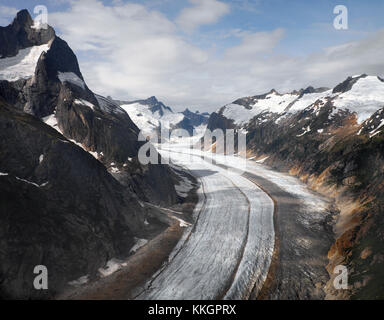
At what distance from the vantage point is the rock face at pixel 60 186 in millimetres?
19109

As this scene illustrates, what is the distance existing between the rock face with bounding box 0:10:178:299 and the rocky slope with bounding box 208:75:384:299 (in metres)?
20.7

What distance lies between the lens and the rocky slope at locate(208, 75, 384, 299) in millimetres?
22453

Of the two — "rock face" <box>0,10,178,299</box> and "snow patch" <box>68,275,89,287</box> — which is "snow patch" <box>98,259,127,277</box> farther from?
"snow patch" <box>68,275,89,287</box>

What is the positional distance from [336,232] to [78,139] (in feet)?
127

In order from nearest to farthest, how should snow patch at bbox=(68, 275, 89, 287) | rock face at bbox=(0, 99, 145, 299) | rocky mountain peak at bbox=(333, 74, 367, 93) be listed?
rock face at bbox=(0, 99, 145, 299), snow patch at bbox=(68, 275, 89, 287), rocky mountain peak at bbox=(333, 74, 367, 93)

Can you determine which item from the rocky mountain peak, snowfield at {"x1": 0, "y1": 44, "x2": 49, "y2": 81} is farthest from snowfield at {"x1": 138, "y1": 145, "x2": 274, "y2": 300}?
the rocky mountain peak

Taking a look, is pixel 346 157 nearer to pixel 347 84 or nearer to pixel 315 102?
pixel 315 102

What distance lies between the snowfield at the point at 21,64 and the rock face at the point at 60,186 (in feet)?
1.00

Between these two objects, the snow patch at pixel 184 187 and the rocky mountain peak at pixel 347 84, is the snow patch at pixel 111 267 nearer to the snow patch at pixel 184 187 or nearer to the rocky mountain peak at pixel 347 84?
the snow patch at pixel 184 187

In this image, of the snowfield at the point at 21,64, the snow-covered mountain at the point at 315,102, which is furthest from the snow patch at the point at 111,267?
the snow-covered mountain at the point at 315,102

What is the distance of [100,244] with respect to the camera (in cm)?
2394

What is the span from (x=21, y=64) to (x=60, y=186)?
3546 centimetres

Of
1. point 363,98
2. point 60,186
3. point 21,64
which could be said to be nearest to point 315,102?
point 363,98

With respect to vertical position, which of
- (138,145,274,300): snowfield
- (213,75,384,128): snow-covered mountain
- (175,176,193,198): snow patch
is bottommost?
(138,145,274,300): snowfield
